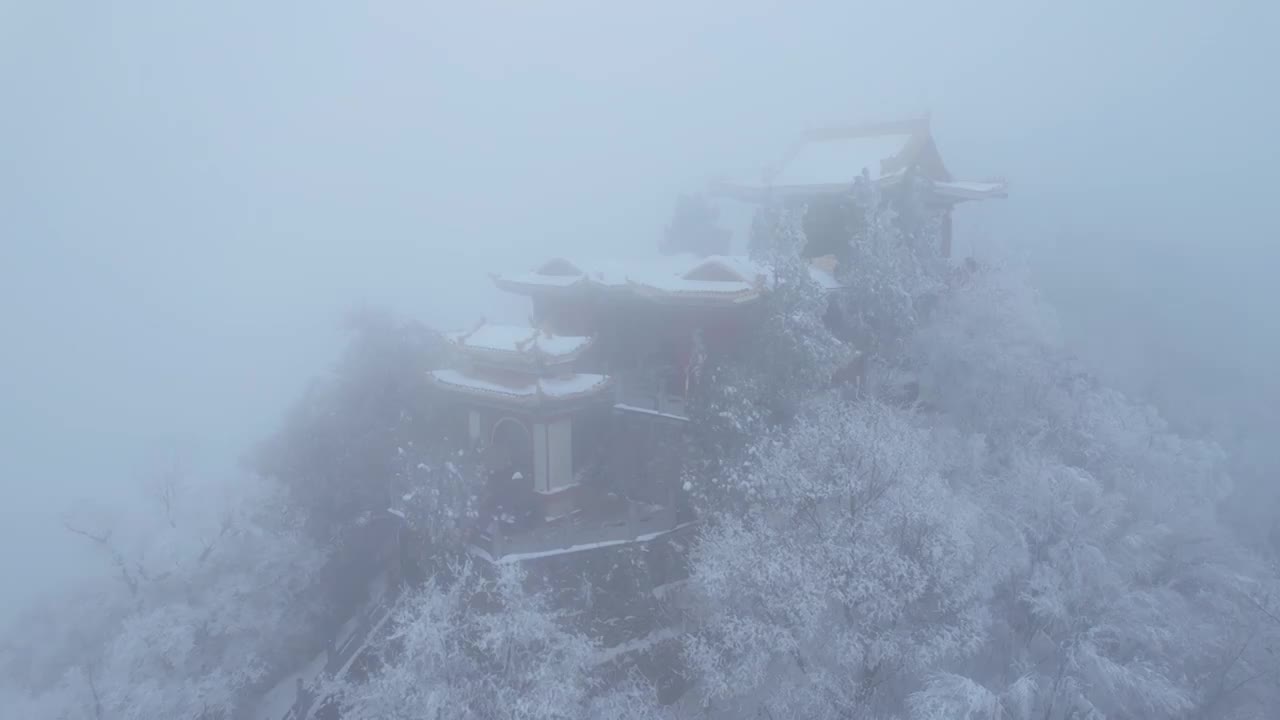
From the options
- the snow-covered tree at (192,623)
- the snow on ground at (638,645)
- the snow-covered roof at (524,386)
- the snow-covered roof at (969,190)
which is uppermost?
the snow-covered roof at (969,190)

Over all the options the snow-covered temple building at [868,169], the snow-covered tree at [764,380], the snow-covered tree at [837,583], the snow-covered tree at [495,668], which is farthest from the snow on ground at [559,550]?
the snow-covered temple building at [868,169]

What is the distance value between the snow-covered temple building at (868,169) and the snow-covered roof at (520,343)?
29.0 ft

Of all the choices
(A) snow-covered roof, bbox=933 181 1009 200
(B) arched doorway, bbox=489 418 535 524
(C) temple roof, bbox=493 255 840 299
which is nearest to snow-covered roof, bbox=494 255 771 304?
(C) temple roof, bbox=493 255 840 299

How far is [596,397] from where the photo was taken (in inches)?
540

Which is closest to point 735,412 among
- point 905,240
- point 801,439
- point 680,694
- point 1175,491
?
point 801,439

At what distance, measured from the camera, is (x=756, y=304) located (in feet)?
Answer: 47.3

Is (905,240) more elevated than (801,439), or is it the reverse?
(905,240)

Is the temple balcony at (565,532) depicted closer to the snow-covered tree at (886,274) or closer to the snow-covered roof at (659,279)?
the snow-covered roof at (659,279)

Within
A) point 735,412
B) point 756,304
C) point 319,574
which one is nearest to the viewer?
point 735,412

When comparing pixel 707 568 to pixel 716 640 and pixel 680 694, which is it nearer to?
pixel 716 640

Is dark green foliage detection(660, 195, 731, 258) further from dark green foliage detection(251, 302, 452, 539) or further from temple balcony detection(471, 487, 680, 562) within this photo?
temple balcony detection(471, 487, 680, 562)

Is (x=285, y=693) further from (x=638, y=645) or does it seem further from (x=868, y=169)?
(x=868, y=169)

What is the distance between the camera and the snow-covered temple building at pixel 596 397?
12.8 m

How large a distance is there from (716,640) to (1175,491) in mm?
11371
